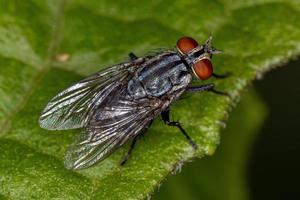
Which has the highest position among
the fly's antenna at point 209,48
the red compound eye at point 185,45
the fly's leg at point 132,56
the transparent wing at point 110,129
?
the fly's leg at point 132,56

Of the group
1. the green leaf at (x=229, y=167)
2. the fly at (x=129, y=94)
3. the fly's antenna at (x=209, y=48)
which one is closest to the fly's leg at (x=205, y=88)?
the fly at (x=129, y=94)

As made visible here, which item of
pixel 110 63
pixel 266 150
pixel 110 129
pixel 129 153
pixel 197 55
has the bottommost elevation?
pixel 266 150

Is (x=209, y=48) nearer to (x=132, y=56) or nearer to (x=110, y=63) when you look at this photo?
(x=132, y=56)

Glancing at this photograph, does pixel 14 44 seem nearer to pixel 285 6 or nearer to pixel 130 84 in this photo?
pixel 130 84

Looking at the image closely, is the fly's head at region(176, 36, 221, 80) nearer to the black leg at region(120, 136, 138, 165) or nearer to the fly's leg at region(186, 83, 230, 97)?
the fly's leg at region(186, 83, 230, 97)

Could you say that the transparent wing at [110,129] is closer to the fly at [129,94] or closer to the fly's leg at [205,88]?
the fly at [129,94]

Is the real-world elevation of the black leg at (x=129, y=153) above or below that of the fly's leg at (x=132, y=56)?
below

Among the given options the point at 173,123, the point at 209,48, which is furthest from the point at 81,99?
the point at 209,48
